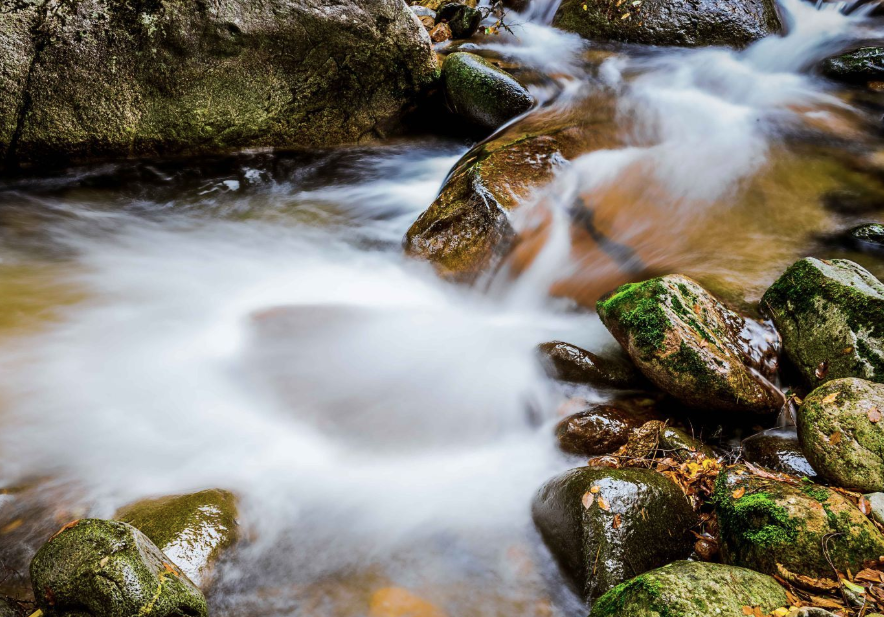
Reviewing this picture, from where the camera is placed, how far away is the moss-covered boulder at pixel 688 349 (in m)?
4.07

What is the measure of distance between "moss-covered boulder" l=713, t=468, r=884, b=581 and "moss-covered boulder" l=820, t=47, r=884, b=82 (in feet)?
30.9

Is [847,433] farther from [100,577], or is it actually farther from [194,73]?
[194,73]

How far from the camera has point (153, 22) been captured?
6.55 meters

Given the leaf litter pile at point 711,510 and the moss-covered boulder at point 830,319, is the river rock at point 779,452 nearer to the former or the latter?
the leaf litter pile at point 711,510

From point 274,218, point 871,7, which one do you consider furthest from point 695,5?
point 274,218

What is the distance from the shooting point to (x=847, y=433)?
329 cm

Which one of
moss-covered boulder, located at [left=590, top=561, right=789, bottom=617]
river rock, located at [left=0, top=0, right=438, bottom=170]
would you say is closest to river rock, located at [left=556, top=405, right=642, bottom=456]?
moss-covered boulder, located at [left=590, top=561, right=789, bottom=617]

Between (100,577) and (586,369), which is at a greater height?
(100,577)

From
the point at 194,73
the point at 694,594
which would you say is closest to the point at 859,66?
the point at 694,594

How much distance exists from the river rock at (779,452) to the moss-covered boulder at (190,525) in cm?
380

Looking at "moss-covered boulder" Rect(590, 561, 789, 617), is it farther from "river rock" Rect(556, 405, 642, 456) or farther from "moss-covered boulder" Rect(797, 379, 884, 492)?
"river rock" Rect(556, 405, 642, 456)

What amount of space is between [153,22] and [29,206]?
2.85m

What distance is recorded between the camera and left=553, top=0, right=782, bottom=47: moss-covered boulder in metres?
10.3

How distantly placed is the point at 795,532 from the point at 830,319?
7.63 feet
